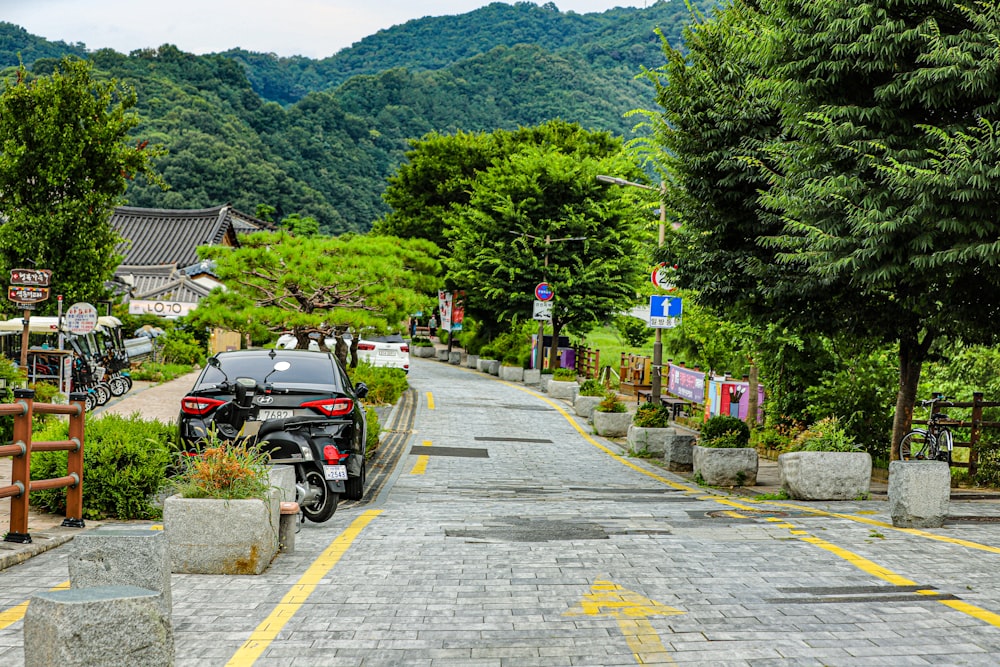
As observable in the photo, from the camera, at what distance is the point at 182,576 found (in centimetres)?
714

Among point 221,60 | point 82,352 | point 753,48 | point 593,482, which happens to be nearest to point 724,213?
point 753,48

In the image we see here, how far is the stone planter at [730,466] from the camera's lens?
14727 mm

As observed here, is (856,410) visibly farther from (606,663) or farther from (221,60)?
(221,60)

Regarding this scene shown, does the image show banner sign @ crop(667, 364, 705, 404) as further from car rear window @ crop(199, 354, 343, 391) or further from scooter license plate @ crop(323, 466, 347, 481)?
scooter license plate @ crop(323, 466, 347, 481)

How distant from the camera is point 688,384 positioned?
76.9 ft

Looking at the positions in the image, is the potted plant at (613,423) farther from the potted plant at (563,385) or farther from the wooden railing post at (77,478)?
the wooden railing post at (77,478)

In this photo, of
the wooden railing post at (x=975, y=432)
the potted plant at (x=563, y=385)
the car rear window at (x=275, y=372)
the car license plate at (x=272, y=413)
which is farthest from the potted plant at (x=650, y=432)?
the potted plant at (x=563, y=385)

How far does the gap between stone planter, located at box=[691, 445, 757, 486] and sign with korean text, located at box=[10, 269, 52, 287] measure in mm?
12808

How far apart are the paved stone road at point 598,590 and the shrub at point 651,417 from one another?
7.52 meters

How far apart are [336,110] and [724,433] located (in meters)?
81.2

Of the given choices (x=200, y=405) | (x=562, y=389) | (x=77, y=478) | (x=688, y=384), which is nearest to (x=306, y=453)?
(x=200, y=405)

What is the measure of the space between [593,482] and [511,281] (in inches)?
1085

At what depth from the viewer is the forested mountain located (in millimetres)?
73562

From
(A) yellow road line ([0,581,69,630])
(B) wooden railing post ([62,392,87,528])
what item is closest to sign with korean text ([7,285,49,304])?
(B) wooden railing post ([62,392,87,528])
